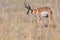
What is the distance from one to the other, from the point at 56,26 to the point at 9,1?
9698mm

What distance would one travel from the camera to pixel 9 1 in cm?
2058

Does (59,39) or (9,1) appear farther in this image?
(9,1)

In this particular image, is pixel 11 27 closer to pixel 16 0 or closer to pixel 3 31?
pixel 3 31

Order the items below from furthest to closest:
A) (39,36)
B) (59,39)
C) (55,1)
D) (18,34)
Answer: (55,1) < (18,34) < (39,36) < (59,39)

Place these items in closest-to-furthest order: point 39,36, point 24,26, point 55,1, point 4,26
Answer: point 39,36, point 4,26, point 24,26, point 55,1

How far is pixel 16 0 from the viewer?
71.3 feet

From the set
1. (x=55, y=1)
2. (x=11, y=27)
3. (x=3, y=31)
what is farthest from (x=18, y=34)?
(x=55, y=1)

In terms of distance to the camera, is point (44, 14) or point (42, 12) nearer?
point (44, 14)

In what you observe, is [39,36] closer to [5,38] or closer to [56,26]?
[5,38]

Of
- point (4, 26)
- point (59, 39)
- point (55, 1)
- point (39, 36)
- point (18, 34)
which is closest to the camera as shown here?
point (59, 39)

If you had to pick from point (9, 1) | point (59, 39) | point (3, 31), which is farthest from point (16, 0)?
point (59, 39)

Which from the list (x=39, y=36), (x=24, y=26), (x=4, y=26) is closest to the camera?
(x=39, y=36)

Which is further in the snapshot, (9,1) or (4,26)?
(9,1)

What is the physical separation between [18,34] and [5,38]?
3.09 feet
